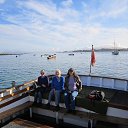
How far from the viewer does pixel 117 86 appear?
1109cm

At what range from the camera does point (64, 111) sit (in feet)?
28.1

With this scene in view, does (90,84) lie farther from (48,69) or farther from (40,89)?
(48,69)

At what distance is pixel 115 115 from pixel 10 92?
16.2 ft

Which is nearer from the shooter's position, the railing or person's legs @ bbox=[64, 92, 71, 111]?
person's legs @ bbox=[64, 92, 71, 111]

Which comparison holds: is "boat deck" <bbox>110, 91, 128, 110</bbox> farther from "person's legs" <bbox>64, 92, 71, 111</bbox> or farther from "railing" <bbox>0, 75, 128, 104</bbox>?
"person's legs" <bbox>64, 92, 71, 111</bbox>

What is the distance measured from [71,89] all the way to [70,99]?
1.51 feet

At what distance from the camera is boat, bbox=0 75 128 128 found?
7.81 meters

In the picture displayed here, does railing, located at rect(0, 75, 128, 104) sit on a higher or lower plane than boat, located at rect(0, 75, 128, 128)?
higher

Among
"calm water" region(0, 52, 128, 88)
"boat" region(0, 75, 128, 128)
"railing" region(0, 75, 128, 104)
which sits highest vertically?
"railing" region(0, 75, 128, 104)

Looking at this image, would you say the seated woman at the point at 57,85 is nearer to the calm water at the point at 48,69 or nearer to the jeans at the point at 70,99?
the jeans at the point at 70,99

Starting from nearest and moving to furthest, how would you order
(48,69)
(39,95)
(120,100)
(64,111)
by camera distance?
(64,111)
(120,100)
(39,95)
(48,69)

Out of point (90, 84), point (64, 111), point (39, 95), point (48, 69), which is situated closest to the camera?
point (64, 111)

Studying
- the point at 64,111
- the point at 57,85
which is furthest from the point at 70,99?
the point at 57,85

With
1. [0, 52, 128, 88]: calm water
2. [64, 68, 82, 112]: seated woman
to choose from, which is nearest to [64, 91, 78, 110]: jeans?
[64, 68, 82, 112]: seated woman
